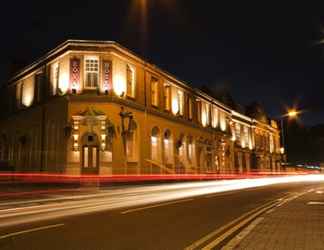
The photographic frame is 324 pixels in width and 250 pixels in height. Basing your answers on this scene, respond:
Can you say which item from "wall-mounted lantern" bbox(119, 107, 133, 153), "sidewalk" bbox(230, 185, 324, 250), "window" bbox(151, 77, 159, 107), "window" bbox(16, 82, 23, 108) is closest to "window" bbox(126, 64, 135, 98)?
"wall-mounted lantern" bbox(119, 107, 133, 153)

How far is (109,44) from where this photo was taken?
88.3 ft

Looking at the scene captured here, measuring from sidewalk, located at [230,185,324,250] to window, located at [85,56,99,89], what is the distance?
18.0 m

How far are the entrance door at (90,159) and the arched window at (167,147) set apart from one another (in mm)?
9242

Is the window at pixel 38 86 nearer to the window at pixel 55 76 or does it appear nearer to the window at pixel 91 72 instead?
the window at pixel 55 76

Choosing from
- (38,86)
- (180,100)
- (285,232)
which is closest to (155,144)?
(180,100)

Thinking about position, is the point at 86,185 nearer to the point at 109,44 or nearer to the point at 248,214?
the point at 109,44

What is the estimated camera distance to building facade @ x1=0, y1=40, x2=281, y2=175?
25734mm

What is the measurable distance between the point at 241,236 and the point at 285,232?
3.71 feet

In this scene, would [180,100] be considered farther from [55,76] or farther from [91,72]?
[55,76]

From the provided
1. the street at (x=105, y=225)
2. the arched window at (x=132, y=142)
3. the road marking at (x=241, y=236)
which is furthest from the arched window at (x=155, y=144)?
the road marking at (x=241, y=236)

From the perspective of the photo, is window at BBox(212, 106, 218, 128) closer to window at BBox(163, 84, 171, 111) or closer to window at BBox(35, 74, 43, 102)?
window at BBox(163, 84, 171, 111)

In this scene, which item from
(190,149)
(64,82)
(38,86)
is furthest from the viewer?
(190,149)

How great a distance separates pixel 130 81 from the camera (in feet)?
96.4

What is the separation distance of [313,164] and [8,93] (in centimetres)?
6543
